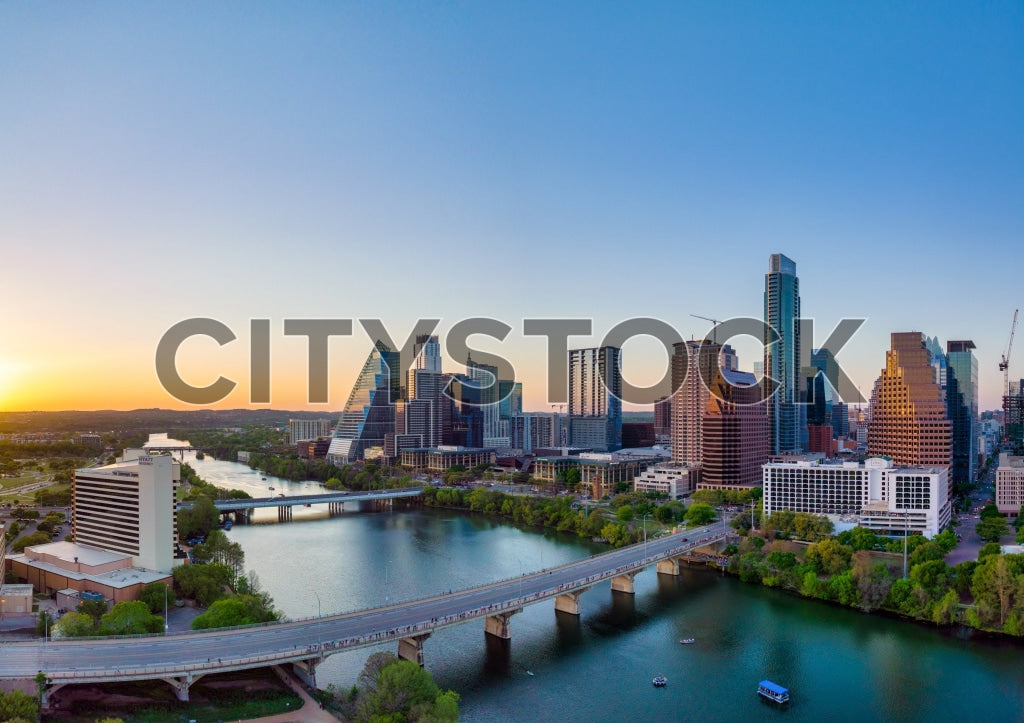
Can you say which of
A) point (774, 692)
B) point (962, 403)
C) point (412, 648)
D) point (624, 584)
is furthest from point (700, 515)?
point (962, 403)

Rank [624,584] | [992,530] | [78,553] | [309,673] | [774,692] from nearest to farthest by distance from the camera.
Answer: [309,673] < [774,692] < [78,553] < [624,584] < [992,530]

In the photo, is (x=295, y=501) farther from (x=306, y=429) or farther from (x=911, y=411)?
(x=306, y=429)

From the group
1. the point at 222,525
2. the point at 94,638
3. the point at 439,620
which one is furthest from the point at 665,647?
the point at 222,525

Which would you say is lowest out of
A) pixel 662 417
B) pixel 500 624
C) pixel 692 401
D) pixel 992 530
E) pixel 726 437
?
pixel 500 624

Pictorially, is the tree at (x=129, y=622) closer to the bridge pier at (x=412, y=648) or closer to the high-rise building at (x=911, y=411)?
the bridge pier at (x=412, y=648)

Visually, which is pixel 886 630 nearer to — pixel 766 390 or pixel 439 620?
pixel 439 620

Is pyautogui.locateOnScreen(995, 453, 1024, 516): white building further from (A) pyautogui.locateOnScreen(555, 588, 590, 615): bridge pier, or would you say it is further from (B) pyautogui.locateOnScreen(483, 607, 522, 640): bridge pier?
(B) pyautogui.locateOnScreen(483, 607, 522, 640): bridge pier

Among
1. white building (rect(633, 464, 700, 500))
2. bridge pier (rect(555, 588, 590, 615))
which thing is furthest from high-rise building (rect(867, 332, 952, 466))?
bridge pier (rect(555, 588, 590, 615))
